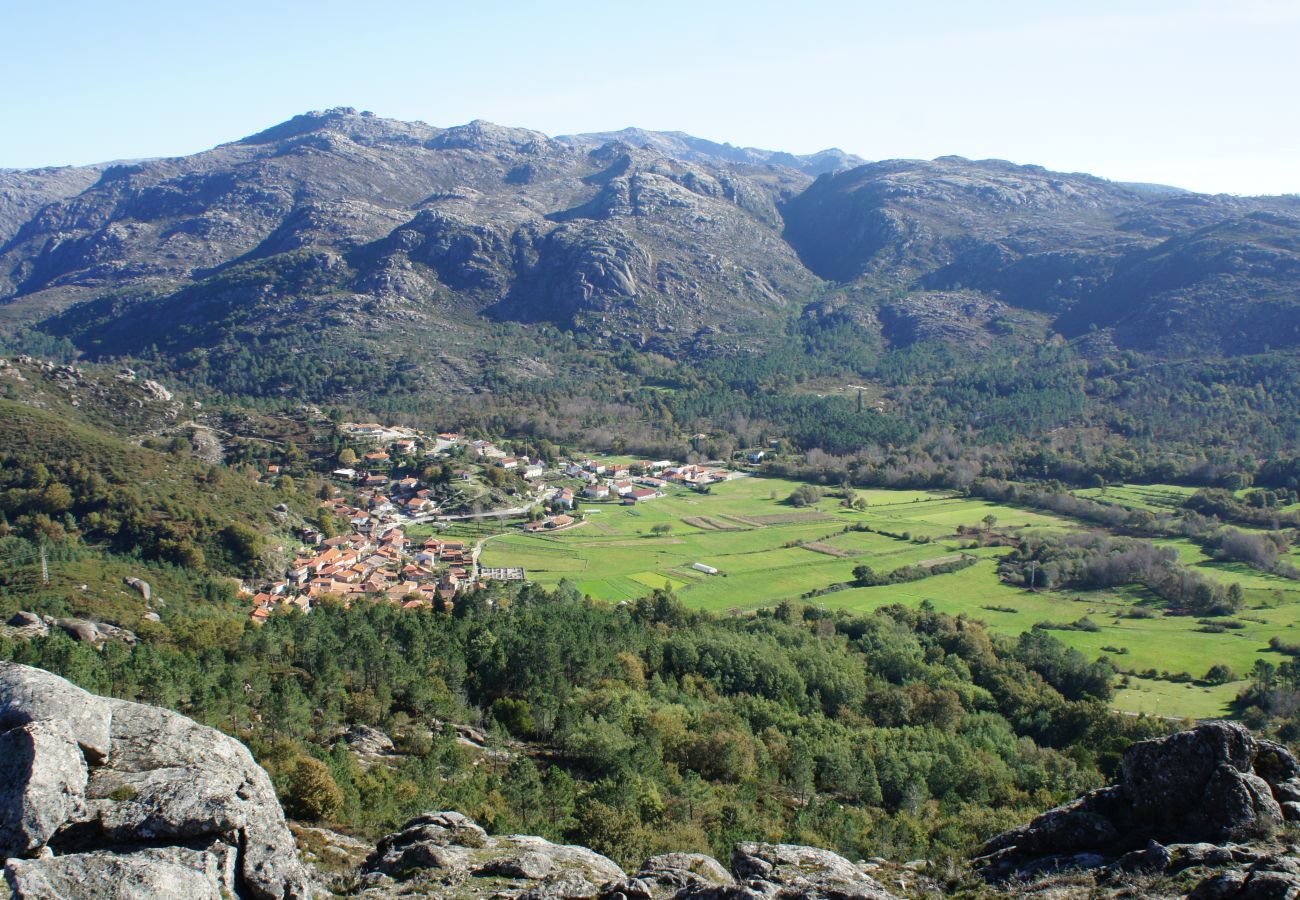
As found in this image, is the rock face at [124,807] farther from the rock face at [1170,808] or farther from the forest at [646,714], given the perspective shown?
the rock face at [1170,808]

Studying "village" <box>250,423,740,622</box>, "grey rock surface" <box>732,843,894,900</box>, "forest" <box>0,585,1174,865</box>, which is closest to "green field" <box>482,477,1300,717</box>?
"village" <box>250,423,740,622</box>

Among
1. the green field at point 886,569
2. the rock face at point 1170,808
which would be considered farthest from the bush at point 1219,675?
the rock face at point 1170,808

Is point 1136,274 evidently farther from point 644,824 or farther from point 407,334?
point 644,824

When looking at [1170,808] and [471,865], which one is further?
[471,865]

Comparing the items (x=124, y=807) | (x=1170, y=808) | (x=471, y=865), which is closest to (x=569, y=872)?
(x=471, y=865)

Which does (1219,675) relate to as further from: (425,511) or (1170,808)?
(425,511)
